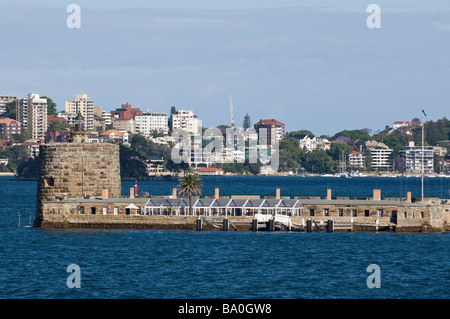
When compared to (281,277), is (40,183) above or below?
above

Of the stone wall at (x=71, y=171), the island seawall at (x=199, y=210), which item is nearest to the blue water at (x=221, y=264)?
the island seawall at (x=199, y=210)

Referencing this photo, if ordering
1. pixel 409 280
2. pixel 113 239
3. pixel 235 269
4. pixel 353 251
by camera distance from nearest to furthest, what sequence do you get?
pixel 409 280 < pixel 235 269 < pixel 353 251 < pixel 113 239

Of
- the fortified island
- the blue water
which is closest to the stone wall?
the fortified island

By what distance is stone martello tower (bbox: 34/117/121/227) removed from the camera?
84.9m

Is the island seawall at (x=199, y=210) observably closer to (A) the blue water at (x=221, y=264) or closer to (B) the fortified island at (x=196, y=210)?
(B) the fortified island at (x=196, y=210)

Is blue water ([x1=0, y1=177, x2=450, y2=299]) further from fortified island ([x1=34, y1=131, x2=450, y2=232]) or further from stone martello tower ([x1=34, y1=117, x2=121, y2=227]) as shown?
stone martello tower ([x1=34, y1=117, x2=121, y2=227])

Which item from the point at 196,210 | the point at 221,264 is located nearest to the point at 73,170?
the point at 196,210

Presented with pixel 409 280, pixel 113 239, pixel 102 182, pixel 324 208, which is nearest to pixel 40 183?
pixel 102 182

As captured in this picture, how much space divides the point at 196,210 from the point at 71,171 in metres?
12.8

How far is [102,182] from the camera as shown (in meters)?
86.5
